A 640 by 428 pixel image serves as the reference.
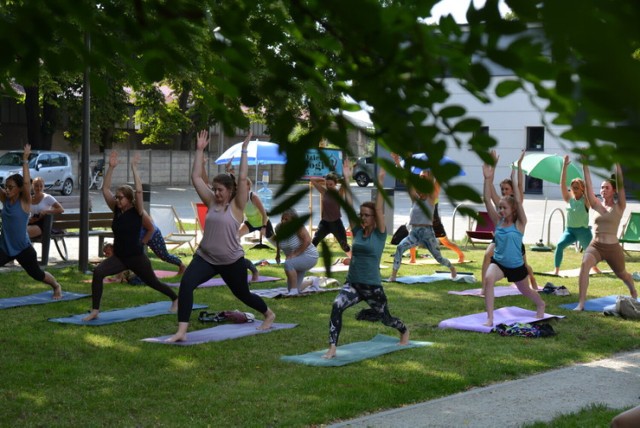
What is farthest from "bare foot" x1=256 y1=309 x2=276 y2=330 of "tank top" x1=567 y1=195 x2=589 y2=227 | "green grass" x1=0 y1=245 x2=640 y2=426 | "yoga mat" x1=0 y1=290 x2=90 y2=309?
"tank top" x1=567 y1=195 x2=589 y2=227

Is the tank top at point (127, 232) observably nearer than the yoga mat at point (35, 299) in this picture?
Yes

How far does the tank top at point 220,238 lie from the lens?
1059 cm

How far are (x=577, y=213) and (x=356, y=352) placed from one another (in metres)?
7.63

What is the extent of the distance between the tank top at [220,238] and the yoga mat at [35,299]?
11.5 feet

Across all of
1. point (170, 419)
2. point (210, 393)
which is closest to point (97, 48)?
point (170, 419)

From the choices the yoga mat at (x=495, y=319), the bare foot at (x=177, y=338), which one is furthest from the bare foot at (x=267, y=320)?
the yoga mat at (x=495, y=319)

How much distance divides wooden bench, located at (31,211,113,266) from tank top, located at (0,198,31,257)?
380 centimetres

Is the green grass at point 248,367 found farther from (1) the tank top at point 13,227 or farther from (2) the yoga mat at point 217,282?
(2) the yoga mat at point 217,282

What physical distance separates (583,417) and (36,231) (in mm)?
11783

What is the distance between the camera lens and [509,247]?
11805 millimetres

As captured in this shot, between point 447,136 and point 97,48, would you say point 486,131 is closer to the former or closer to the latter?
point 447,136

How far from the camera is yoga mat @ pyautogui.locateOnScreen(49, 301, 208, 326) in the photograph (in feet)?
38.3

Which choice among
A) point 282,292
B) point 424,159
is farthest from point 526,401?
point 282,292

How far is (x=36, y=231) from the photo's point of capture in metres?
17.0
